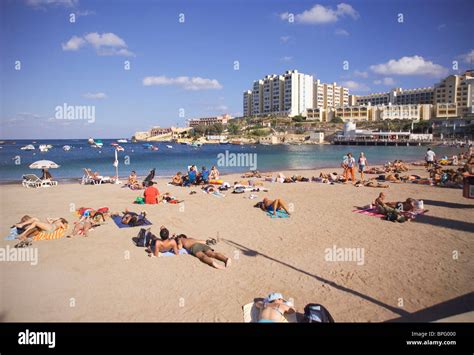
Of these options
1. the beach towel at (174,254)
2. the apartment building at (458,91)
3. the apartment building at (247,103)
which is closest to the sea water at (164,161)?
the beach towel at (174,254)

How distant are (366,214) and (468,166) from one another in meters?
7.66

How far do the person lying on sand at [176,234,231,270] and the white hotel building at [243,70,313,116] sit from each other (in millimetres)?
113053

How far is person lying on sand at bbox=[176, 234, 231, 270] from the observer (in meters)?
5.98

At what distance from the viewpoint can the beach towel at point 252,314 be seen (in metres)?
4.09

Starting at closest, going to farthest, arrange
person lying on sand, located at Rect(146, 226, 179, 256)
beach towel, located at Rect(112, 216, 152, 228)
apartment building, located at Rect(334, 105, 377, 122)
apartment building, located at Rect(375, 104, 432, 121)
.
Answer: person lying on sand, located at Rect(146, 226, 179, 256)
beach towel, located at Rect(112, 216, 152, 228)
apartment building, located at Rect(375, 104, 432, 121)
apartment building, located at Rect(334, 105, 377, 122)

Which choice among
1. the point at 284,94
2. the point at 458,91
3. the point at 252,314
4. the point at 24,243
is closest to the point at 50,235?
the point at 24,243

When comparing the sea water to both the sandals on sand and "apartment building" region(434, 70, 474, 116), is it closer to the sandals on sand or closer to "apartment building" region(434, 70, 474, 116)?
the sandals on sand

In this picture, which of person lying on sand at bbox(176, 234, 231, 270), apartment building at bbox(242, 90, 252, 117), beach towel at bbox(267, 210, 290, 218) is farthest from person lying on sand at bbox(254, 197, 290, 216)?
apartment building at bbox(242, 90, 252, 117)

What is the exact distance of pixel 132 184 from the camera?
1598 cm

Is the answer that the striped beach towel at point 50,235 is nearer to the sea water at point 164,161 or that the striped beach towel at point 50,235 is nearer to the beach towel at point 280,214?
the beach towel at point 280,214

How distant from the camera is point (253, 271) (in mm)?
5770

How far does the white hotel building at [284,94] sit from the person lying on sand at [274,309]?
4533 inches

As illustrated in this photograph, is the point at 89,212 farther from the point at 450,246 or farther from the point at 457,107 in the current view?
the point at 457,107
